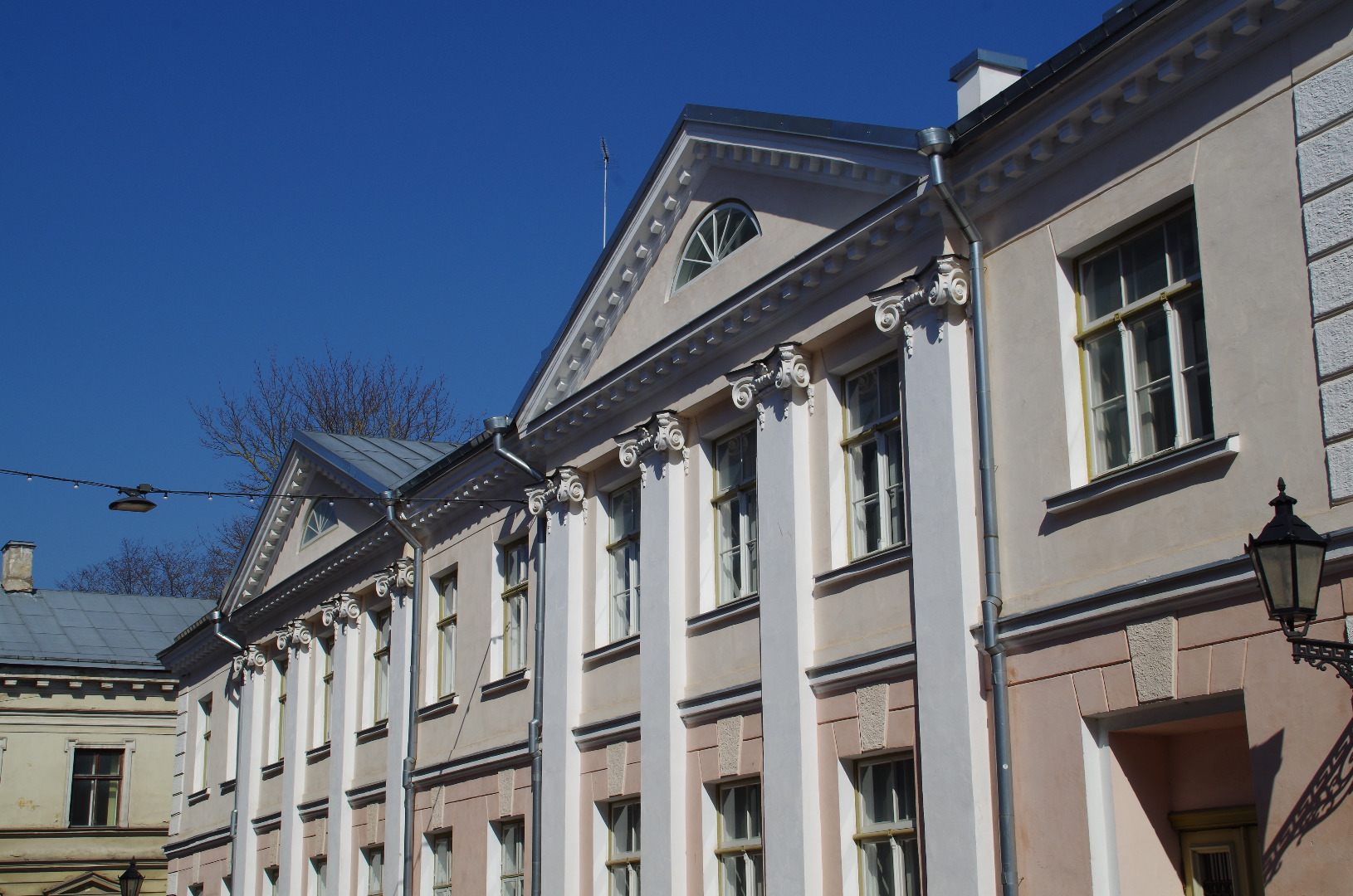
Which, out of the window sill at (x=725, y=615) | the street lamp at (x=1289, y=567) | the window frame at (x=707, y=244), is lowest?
the street lamp at (x=1289, y=567)

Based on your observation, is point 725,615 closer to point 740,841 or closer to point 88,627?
point 740,841

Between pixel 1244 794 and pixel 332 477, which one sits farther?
pixel 332 477

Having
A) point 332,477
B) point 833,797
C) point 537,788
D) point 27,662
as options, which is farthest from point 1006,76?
point 27,662

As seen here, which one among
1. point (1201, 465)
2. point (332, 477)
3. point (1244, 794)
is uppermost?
point (332, 477)

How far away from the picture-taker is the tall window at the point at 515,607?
1859 cm

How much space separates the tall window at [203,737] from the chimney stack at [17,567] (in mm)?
10130

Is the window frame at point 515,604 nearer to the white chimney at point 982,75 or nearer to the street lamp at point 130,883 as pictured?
the white chimney at point 982,75

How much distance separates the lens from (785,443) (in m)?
13.8

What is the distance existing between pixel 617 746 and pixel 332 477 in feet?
31.4

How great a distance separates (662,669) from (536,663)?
282 centimetres

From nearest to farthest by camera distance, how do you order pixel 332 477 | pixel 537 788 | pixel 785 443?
pixel 785 443 < pixel 537 788 < pixel 332 477

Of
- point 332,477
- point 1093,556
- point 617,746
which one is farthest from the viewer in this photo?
point 332,477

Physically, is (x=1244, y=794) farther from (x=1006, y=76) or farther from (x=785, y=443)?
(x=1006, y=76)

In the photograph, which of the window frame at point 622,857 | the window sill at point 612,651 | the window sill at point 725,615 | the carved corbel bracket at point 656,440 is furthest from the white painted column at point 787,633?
the window frame at point 622,857
